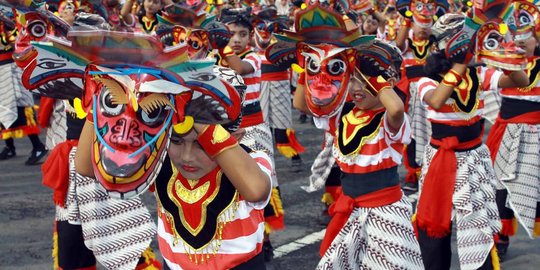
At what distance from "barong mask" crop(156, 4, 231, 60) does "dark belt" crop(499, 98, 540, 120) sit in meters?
2.46

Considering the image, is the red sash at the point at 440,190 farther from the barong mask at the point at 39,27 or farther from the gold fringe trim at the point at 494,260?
the barong mask at the point at 39,27

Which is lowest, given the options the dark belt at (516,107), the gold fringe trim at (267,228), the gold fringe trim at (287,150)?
the gold fringe trim at (287,150)

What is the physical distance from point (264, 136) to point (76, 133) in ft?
6.31

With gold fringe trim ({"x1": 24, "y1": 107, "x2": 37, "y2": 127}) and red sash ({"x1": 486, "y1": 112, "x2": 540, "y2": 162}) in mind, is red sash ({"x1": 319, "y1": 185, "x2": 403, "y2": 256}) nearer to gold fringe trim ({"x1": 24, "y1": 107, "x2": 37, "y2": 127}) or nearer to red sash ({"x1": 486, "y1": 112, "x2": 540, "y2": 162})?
red sash ({"x1": 486, "y1": 112, "x2": 540, "y2": 162})

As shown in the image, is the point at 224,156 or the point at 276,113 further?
the point at 276,113

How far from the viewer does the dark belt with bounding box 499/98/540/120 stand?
6637 millimetres

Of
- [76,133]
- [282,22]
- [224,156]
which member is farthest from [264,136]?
[224,156]

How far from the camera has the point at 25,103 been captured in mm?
9906

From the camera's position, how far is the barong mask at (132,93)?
267cm

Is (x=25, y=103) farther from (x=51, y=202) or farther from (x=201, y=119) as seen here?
(x=201, y=119)

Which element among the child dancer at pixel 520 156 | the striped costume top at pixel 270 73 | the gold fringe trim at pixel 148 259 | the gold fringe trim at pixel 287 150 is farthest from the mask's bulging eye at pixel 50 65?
the gold fringe trim at pixel 287 150

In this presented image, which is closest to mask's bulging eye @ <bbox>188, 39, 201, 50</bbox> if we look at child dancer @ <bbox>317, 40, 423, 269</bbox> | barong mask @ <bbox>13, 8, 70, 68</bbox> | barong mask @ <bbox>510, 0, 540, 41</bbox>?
barong mask @ <bbox>13, 8, 70, 68</bbox>

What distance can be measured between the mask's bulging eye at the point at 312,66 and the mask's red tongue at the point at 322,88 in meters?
0.04

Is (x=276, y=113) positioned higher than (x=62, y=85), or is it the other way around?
(x=62, y=85)
